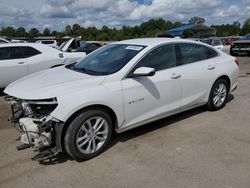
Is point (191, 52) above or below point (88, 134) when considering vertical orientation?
above

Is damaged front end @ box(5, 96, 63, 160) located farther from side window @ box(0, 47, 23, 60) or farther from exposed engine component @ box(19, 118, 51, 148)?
side window @ box(0, 47, 23, 60)

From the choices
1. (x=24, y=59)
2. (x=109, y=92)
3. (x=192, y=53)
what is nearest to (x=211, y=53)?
(x=192, y=53)

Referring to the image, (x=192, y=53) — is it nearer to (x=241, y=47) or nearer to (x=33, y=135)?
(x=33, y=135)

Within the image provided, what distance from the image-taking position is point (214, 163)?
385 cm

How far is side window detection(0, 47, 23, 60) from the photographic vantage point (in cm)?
824

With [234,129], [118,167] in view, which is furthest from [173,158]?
[234,129]

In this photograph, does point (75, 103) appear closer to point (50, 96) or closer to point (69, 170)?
point (50, 96)

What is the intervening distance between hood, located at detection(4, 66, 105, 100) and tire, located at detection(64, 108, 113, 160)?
386mm

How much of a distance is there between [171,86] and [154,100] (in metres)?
0.44

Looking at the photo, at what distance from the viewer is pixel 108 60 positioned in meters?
4.77

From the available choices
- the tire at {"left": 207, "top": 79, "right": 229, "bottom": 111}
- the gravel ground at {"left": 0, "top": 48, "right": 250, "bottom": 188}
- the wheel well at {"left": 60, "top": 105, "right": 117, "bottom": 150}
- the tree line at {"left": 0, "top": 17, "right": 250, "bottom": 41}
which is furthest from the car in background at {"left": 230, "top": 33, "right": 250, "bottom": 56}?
the tree line at {"left": 0, "top": 17, "right": 250, "bottom": 41}

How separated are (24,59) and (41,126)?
525 cm

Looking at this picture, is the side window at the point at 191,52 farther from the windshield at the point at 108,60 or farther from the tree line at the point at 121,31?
the tree line at the point at 121,31

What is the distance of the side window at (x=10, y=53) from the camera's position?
824 cm
